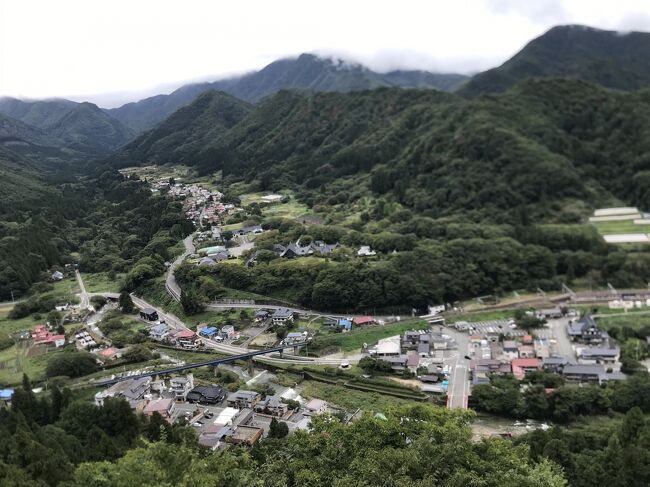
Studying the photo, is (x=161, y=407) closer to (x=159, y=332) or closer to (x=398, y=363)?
(x=159, y=332)

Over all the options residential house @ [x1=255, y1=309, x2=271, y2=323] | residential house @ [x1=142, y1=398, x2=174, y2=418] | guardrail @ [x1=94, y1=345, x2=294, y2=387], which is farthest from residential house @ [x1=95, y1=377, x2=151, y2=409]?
residential house @ [x1=255, y1=309, x2=271, y2=323]

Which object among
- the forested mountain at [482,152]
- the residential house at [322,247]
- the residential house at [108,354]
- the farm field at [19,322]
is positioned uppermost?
the forested mountain at [482,152]

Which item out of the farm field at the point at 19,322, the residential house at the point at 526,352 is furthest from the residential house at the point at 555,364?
the farm field at the point at 19,322

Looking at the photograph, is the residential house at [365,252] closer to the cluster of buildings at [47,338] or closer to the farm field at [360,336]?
the farm field at [360,336]

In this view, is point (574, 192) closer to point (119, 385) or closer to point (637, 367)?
point (637, 367)

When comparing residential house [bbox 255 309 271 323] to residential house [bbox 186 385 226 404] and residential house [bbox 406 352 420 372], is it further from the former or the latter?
residential house [bbox 406 352 420 372]

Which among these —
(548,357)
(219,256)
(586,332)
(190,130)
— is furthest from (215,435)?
(190,130)
